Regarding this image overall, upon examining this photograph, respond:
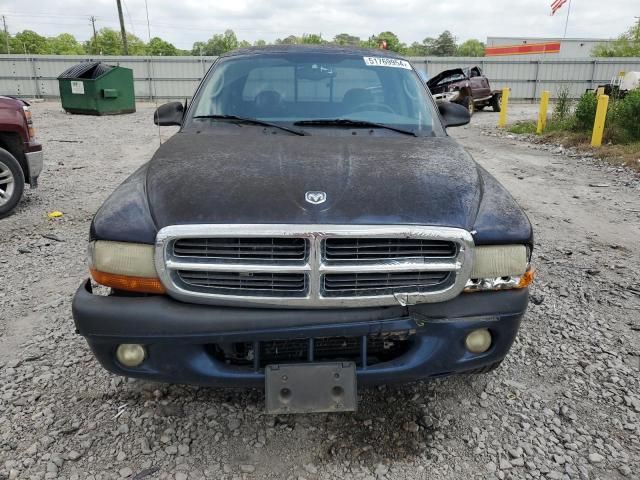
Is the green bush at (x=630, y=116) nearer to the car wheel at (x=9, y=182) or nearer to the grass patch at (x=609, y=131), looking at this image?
the grass patch at (x=609, y=131)

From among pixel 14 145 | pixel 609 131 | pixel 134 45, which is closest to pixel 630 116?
pixel 609 131

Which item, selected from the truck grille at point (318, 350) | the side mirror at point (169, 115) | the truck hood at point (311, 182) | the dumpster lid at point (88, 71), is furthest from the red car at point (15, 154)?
the dumpster lid at point (88, 71)

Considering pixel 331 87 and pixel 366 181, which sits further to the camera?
pixel 331 87

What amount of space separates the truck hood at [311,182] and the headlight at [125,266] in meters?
0.15

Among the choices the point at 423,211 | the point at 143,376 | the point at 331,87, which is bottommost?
the point at 143,376

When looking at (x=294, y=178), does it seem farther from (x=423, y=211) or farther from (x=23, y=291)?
(x=23, y=291)

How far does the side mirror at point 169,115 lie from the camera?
374 cm

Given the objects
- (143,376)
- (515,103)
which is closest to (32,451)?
(143,376)

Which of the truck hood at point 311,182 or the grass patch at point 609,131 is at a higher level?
the truck hood at point 311,182

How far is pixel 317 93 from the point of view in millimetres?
3471

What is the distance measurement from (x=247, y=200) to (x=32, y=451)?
1472 mm

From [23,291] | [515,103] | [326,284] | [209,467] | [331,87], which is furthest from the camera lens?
[515,103]

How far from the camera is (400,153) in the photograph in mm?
2785

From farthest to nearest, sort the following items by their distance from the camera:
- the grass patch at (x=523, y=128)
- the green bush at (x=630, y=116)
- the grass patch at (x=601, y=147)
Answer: the grass patch at (x=523, y=128) < the green bush at (x=630, y=116) < the grass patch at (x=601, y=147)
